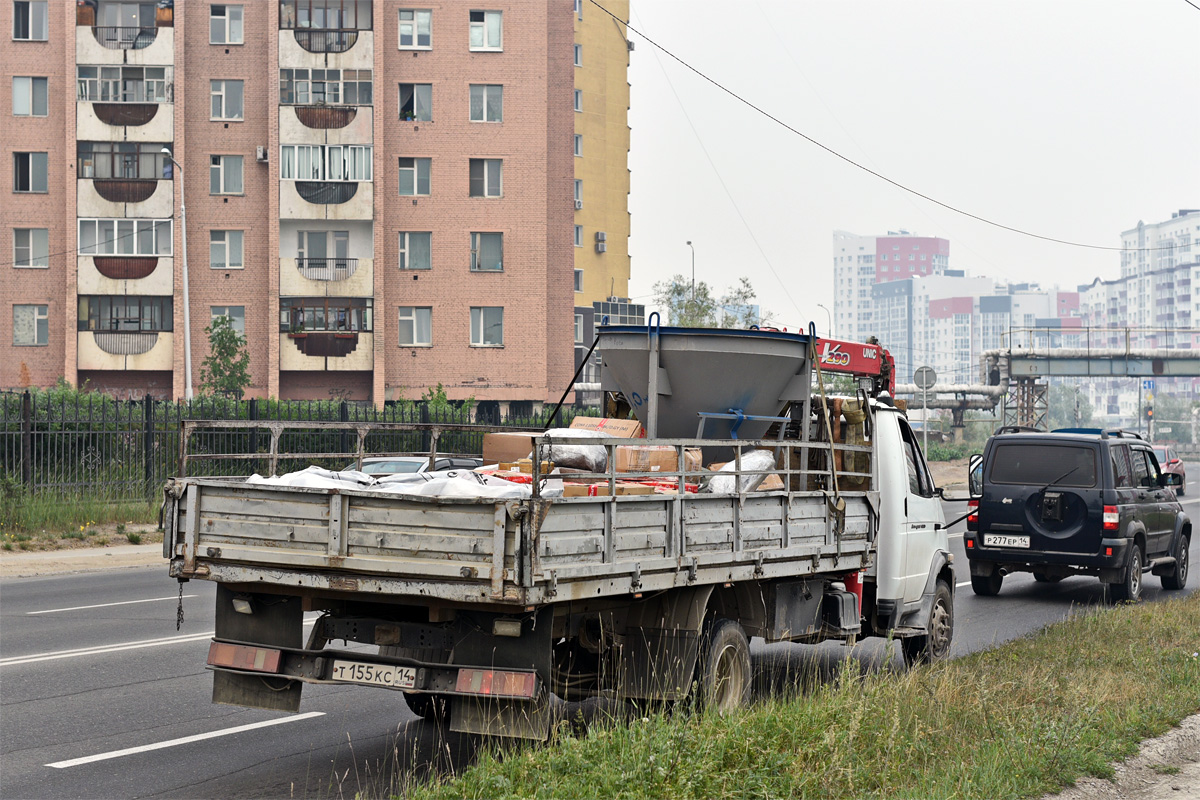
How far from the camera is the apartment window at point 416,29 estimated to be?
4991cm

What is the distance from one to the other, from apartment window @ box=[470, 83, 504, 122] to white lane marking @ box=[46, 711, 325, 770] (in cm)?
4403

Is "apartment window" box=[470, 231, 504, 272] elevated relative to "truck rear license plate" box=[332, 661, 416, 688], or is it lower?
elevated

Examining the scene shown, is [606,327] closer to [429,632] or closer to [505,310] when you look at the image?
[429,632]

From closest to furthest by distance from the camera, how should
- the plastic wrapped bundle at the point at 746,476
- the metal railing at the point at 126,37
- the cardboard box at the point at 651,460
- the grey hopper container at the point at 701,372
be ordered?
the plastic wrapped bundle at the point at 746,476 < the cardboard box at the point at 651,460 < the grey hopper container at the point at 701,372 < the metal railing at the point at 126,37

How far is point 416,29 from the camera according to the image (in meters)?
50.0

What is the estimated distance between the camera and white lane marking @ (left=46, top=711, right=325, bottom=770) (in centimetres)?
664

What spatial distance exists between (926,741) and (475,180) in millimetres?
45603

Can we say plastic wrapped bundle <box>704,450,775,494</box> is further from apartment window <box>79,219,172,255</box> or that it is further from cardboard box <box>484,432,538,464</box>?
apartment window <box>79,219,172,255</box>

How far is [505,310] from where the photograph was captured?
50125 millimetres

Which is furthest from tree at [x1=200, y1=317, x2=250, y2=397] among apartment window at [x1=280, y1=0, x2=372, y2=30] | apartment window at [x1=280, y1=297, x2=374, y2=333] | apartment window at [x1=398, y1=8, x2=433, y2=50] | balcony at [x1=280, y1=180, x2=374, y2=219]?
apartment window at [x1=398, y1=8, x2=433, y2=50]

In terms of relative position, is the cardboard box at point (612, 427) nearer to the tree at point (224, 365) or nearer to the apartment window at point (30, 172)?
the tree at point (224, 365)

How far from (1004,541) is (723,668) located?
831 centimetres

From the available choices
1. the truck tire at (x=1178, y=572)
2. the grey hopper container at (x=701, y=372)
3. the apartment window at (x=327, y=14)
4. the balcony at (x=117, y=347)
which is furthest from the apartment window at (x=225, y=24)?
the grey hopper container at (x=701, y=372)

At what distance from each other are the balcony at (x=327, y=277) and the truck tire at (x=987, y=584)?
38.0 meters
